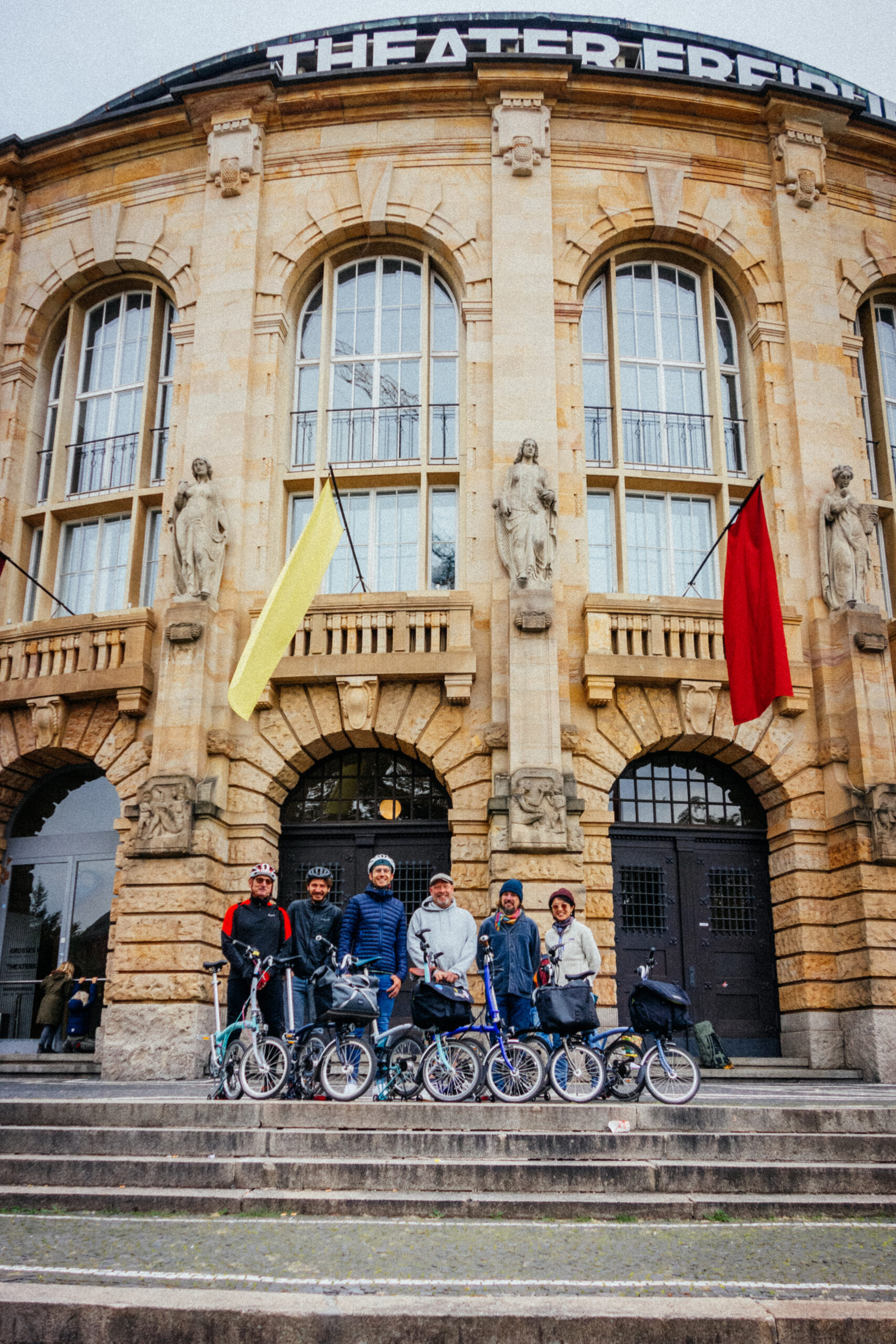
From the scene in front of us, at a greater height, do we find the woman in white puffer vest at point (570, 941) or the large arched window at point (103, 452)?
the large arched window at point (103, 452)

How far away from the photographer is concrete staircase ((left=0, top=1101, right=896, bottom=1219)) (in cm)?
716

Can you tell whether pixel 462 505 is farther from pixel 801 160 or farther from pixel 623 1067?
pixel 623 1067

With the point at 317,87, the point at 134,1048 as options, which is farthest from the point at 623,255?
the point at 134,1048

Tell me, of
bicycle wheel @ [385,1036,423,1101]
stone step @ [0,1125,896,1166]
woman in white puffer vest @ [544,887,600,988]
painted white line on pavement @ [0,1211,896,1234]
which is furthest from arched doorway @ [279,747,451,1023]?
painted white line on pavement @ [0,1211,896,1234]

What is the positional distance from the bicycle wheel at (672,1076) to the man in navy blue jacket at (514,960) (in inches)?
49.7

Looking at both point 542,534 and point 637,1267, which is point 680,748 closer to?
point 542,534

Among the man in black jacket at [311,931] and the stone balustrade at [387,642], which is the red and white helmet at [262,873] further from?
the stone balustrade at [387,642]

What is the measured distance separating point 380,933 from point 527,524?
300 inches

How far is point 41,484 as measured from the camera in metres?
20.0

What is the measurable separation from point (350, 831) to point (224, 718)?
8.18 ft

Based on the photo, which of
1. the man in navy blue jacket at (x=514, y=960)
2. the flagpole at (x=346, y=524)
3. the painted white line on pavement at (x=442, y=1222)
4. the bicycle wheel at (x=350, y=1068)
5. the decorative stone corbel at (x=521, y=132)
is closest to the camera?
the painted white line on pavement at (x=442, y=1222)

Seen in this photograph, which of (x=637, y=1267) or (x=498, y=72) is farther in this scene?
(x=498, y=72)

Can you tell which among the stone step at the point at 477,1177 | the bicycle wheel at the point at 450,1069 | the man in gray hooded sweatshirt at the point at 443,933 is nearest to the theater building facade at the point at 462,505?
the man in gray hooded sweatshirt at the point at 443,933

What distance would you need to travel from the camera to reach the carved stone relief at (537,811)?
15.0 m
